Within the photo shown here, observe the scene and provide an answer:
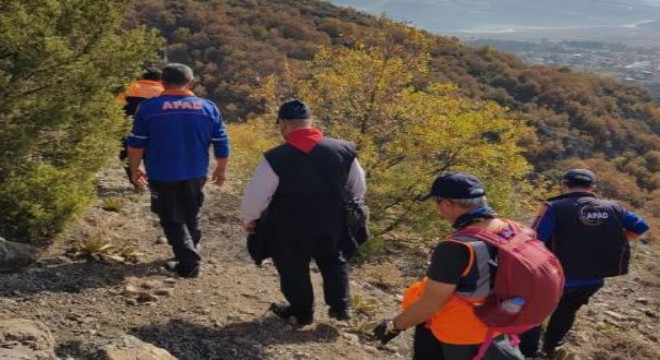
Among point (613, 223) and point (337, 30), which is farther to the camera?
point (337, 30)

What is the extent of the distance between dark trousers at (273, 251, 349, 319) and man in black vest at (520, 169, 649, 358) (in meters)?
1.49

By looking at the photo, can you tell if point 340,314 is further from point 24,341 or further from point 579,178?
point 24,341

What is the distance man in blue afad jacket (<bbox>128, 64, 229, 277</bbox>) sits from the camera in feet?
16.5

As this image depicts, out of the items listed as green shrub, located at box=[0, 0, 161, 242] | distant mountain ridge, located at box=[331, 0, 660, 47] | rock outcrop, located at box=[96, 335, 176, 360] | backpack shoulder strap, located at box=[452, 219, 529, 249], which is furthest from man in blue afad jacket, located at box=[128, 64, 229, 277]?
distant mountain ridge, located at box=[331, 0, 660, 47]

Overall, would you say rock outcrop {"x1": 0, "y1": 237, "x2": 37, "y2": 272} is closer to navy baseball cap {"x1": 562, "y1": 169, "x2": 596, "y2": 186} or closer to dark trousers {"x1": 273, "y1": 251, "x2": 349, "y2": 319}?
dark trousers {"x1": 273, "y1": 251, "x2": 349, "y2": 319}

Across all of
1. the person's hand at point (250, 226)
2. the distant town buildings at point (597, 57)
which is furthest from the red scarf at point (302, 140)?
the distant town buildings at point (597, 57)

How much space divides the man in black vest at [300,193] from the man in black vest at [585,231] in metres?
1.47

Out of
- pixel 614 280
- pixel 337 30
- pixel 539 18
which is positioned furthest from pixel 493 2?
pixel 614 280

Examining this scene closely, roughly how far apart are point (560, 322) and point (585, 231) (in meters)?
0.95

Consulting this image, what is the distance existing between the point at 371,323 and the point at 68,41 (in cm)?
327

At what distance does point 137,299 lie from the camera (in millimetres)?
4922

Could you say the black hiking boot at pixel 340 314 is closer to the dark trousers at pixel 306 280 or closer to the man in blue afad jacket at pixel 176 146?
the dark trousers at pixel 306 280

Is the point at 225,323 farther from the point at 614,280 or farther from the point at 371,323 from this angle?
the point at 614,280

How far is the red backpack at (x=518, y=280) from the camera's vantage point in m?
2.92
